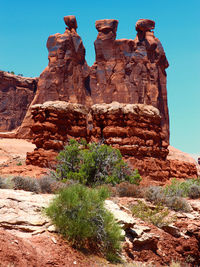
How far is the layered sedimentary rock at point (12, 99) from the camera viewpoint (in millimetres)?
55656

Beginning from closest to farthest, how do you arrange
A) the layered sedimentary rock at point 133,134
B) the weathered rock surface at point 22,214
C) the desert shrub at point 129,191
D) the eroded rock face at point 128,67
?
1. the weathered rock surface at point 22,214
2. the desert shrub at point 129,191
3. the layered sedimentary rock at point 133,134
4. the eroded rock face at point 128,67

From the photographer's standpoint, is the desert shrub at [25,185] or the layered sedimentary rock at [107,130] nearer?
the desert shrub at [25,185]

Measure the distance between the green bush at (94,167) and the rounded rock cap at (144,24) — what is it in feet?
152

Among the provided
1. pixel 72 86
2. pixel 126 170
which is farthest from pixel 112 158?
pixel 72 86

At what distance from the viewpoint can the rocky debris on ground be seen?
5289 millimetres

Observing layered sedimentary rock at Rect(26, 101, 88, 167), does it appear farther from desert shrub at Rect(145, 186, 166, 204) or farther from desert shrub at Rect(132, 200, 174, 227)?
desert shrub at Rect(132, 200, 174, 227)

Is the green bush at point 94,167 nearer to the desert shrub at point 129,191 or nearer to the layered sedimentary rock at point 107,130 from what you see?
the desert shrub at point 129,191

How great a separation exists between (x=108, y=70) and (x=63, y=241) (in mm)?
51060

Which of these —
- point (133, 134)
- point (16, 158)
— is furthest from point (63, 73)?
point (133, 134)

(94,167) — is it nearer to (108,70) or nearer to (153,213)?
(153,213)

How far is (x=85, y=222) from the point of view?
248 inches

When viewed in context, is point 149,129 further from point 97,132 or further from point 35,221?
point 35,221

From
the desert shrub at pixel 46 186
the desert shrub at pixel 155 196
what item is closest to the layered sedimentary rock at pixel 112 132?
the desert shrub at pixel 155 196

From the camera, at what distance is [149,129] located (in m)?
17.4
